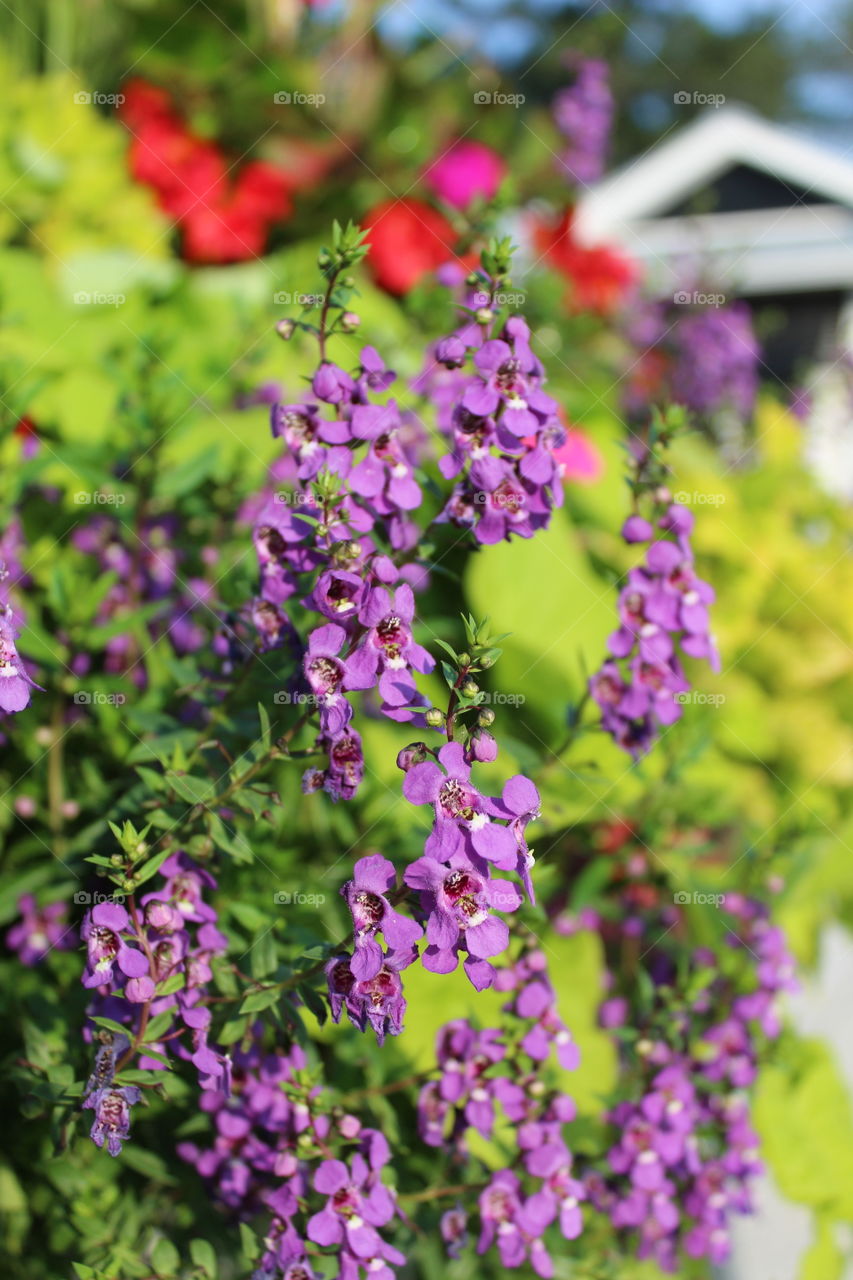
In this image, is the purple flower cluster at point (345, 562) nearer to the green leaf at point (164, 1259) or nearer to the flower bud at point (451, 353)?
the flower bud at point (451, 353)

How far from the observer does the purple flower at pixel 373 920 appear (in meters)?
0.52

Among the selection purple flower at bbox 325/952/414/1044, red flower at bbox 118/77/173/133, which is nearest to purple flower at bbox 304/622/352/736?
purple flower at bbox 325/952/414/1044

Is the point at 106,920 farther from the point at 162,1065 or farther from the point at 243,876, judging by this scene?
the point at 243,876

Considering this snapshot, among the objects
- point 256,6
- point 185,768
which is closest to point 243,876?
point 185,768

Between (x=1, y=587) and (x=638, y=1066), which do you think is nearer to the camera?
(x=1, y=587)

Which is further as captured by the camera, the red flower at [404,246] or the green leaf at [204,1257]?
the red flower at [404,246]

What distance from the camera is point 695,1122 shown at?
96cm

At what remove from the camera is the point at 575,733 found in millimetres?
846

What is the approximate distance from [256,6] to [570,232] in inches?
43.1

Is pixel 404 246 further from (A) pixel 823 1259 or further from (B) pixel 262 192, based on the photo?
(A) pixel 823 1259

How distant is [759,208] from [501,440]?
1055 cm

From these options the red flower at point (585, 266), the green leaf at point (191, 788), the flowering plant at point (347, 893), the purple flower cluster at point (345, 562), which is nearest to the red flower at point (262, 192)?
the red flower at point (585, 266)

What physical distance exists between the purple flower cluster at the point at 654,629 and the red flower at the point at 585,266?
2.09 meters

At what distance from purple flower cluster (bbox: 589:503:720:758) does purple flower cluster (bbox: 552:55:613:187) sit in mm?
2225
